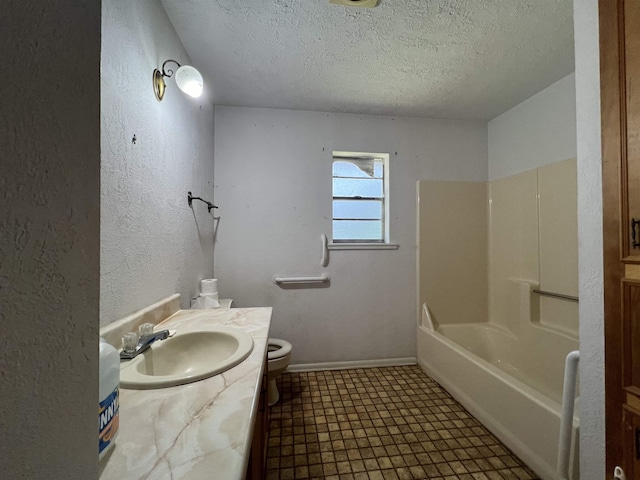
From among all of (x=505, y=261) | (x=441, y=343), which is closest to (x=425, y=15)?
(x=505, y=261)

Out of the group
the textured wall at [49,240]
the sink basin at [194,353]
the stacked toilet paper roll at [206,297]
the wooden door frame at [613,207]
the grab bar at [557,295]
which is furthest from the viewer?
the grab bar at [557,295]

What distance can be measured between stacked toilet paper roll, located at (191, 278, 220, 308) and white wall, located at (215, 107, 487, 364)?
460mm

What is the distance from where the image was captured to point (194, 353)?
3.37ft

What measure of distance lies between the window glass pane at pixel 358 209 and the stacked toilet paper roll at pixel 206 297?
4.15 ft

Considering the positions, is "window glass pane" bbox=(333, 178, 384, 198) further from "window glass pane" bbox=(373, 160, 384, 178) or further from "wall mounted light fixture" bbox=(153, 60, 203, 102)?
"wall mounted light fixture" bbox=(153, 60, 203, 102)

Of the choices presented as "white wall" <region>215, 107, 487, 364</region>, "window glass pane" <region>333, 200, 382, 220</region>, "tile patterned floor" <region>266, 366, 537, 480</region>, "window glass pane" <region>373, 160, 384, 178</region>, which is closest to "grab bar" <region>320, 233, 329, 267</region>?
"white wall" <region>215, 107, 487, 364</region>

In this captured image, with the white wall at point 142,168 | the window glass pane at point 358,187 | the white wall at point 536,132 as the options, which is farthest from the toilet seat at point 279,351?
the white wall at point 536,132

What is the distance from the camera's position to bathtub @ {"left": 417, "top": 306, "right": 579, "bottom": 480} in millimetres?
1256

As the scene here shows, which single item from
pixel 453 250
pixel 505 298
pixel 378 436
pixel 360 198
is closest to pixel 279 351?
pixel 378 436

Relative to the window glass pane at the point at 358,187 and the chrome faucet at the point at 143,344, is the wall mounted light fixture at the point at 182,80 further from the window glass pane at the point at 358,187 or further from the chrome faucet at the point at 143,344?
the window glass pane at the point at 358,187

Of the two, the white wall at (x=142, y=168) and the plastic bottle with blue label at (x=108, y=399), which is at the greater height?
the white wall at (x=142, y=168)

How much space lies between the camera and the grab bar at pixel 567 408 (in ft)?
3.16

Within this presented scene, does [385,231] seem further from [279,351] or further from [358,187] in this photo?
[279,351]

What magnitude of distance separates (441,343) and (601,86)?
1.83 meters
